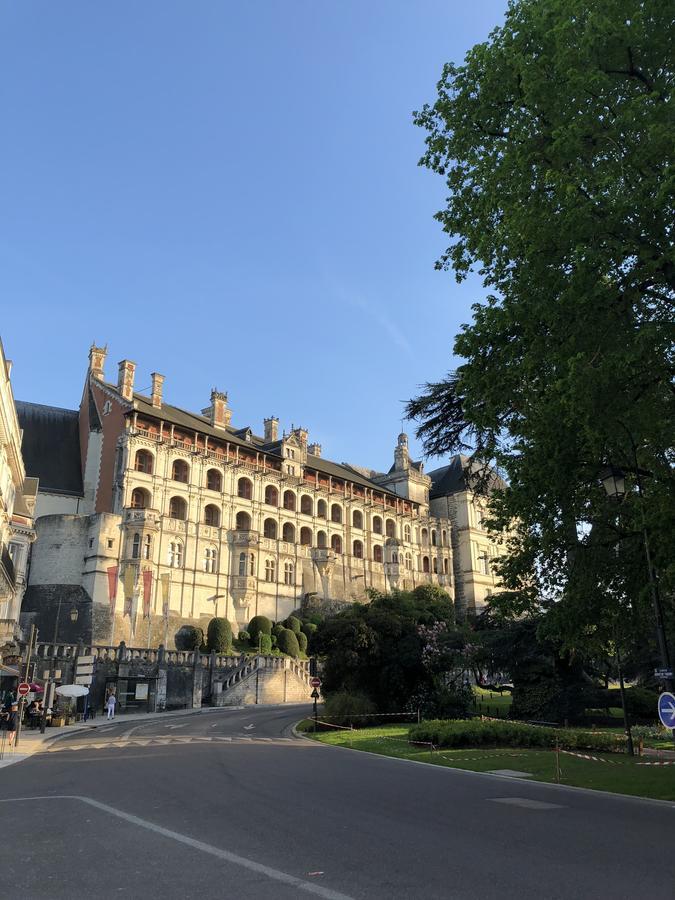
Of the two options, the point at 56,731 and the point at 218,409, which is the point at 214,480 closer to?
the point at 218,409

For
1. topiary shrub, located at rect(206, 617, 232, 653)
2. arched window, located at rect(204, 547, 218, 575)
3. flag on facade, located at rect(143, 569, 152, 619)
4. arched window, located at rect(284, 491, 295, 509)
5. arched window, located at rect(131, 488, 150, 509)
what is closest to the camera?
flag on facade, located at rect(143, 569, 152, 619)

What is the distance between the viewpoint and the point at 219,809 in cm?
1066

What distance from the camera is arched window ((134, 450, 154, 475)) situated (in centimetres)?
6060

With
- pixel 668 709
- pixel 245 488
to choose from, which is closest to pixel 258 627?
pixel 245 488

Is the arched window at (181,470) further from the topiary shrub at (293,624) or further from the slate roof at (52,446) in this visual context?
the topiary shrub at (293,624)

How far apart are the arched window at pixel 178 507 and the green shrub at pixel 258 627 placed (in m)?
11.1

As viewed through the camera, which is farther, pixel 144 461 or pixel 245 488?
pixel 245 488

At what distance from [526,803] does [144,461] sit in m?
53.2

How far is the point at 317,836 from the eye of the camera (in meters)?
8.72

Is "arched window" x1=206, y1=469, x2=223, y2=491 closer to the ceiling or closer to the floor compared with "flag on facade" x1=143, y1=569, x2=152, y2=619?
closer to the ceiling

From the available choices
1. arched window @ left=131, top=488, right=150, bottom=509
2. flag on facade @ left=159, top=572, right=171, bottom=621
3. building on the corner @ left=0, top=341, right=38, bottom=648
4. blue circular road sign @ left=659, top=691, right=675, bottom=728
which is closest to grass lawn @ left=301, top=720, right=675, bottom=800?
blue circular road sign @ left=659, top=691, right=675, bottom=728

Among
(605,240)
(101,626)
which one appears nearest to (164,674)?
(101,626)

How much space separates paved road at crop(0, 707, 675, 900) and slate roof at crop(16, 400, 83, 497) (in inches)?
1953

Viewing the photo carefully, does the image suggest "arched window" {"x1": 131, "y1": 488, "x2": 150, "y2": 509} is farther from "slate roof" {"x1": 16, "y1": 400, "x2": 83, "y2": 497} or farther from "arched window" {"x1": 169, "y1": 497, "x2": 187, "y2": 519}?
"slate roof" {"x1": 16, "y1": 400, "x2": 83, "y2": 497}
